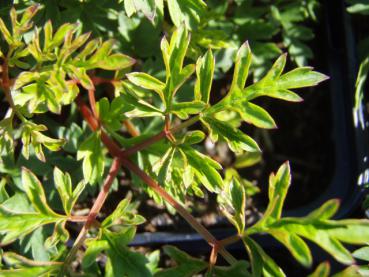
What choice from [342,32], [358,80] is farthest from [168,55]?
[342,32]

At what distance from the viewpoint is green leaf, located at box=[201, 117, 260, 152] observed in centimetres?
101

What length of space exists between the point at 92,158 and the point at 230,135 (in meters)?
0.31

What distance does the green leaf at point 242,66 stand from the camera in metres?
0.99

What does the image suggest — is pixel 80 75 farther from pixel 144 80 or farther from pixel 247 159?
pixel 247 159

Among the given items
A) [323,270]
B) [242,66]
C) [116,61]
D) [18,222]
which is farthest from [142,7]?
[323,270]

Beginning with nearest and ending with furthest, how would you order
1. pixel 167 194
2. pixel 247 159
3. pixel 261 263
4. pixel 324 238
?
pixel 324 238 < pixel 261 263 < pixel 167 194 < pixel 247 159

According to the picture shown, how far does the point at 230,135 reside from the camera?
1.02m

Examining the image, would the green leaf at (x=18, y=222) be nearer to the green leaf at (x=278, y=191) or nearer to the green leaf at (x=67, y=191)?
the green leaf at (x=67, y=191)

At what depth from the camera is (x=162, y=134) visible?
1.08 m

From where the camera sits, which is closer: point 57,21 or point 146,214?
point 57,21

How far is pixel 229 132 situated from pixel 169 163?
0.12 metres

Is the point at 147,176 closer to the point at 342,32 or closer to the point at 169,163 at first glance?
the point at 169,163

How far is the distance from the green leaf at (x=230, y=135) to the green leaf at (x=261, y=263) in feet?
0.54

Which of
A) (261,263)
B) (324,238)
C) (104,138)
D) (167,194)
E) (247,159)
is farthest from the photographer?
(247,159)
